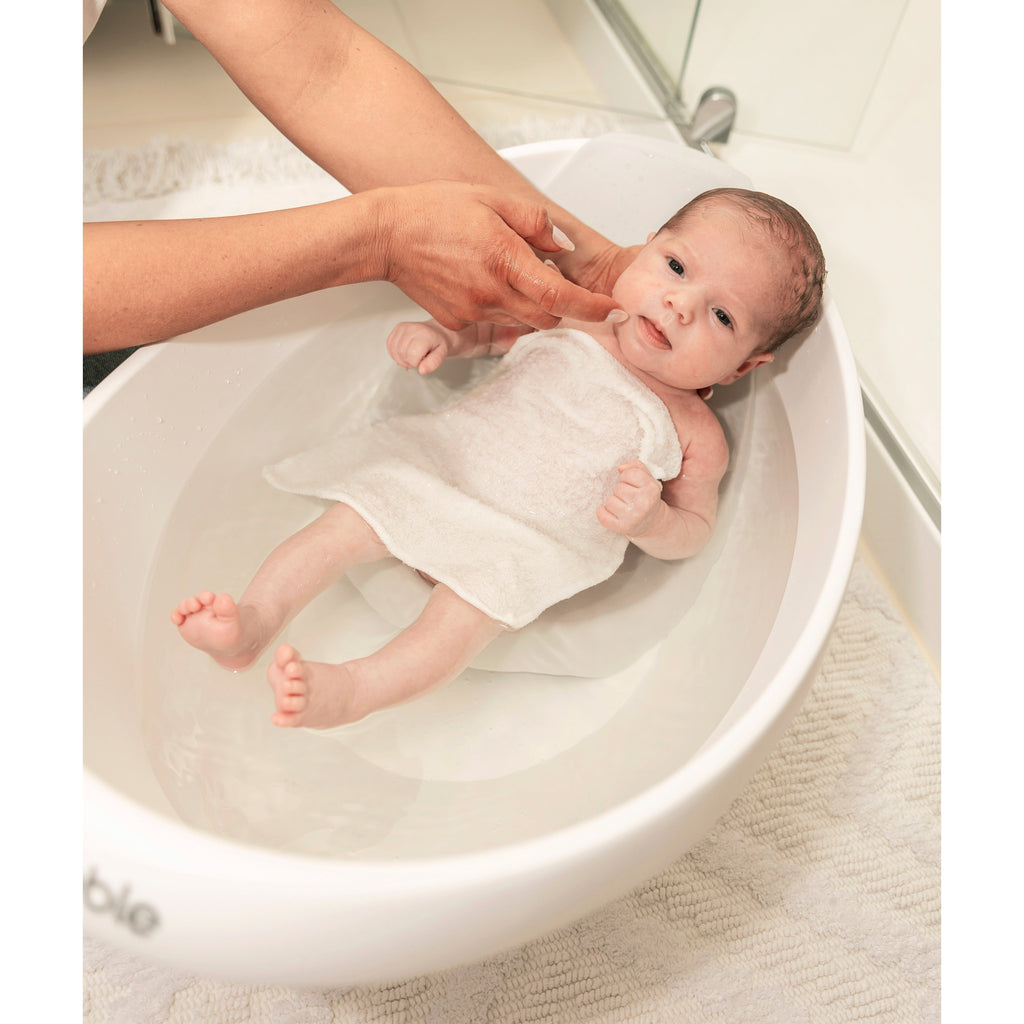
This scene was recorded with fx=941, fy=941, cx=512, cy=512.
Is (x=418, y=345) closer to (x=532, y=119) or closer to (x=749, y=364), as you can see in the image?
→ (x=749, y=364)

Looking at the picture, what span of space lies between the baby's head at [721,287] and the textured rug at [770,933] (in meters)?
0.44

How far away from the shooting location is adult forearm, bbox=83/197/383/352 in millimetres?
786

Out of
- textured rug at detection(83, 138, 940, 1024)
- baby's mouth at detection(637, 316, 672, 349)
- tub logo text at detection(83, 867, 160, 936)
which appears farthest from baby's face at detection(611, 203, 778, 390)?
tub logo text at detection(83, 867, 160, 936)

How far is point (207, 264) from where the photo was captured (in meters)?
0.82

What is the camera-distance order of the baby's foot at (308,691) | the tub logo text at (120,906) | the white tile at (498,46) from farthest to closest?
the white tile at (498,46) < the baby's foot at (308,691) < the tub logo text at (120,906)

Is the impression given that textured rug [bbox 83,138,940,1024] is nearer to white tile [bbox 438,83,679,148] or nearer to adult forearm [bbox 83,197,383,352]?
adult forearm [bbox 83,197,383,352]

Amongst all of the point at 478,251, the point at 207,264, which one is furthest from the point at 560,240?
the point at 207,264

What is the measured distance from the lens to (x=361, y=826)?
0.87 meters

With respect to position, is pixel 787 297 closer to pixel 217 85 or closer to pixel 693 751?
pixel 693 751

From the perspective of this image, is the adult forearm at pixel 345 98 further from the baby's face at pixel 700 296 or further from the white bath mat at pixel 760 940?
the white bath mat at pixel 760 940

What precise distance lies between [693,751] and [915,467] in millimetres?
610

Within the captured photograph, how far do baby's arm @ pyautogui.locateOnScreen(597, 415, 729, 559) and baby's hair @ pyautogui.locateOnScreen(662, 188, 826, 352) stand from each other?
0.14 metres

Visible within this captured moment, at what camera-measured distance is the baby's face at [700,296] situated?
0.96 m

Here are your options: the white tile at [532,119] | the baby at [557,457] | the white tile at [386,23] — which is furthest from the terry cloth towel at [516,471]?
the white tile at [386,23]
